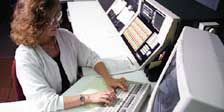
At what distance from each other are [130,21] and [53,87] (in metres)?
0.82

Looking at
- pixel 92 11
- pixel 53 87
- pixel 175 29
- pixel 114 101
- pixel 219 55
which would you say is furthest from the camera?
pixel 92 11

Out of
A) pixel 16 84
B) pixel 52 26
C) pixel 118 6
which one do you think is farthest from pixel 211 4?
pixel 16 84

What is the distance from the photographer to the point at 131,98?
142 centimetres

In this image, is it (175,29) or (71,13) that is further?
(71,13)

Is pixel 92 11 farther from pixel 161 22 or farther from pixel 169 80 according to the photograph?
pixel 169 80

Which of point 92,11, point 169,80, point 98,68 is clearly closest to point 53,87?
point 98,68

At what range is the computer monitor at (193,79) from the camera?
778 millimetres

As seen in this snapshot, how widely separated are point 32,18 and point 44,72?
286 mm

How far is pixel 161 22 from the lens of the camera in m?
1.71

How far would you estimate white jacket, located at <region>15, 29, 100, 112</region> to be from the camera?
4.47 ft

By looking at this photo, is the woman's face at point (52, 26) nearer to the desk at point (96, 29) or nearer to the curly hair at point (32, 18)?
the curly hair at point (32, 18)

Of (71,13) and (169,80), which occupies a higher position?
(169,80)

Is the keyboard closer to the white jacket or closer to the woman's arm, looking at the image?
the woman's arm

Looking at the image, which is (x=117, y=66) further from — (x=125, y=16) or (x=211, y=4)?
(x=211, y=4)
